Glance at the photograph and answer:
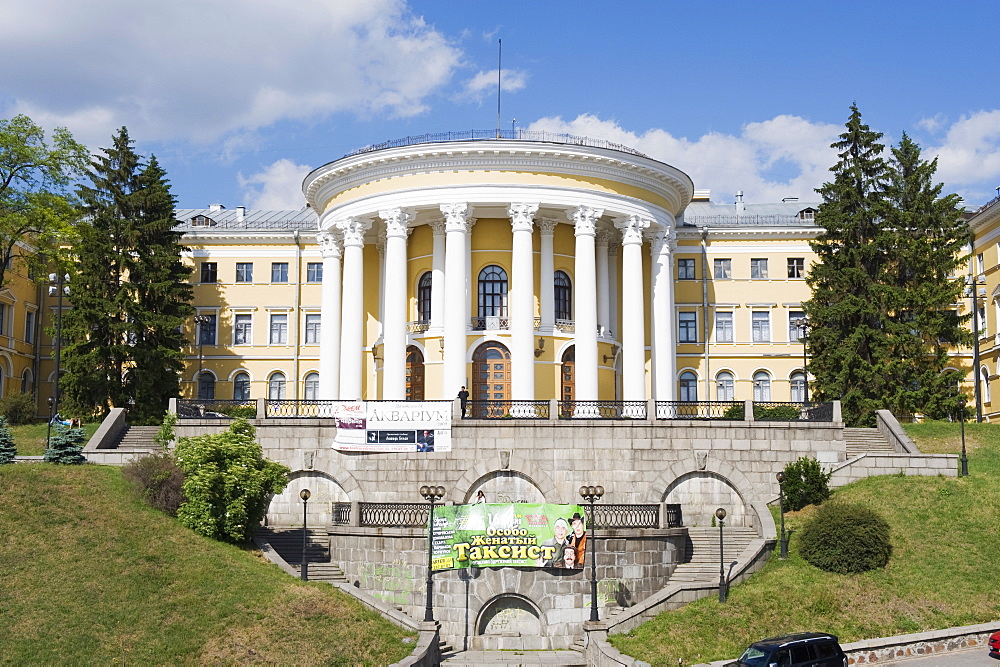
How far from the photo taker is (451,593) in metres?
35.0

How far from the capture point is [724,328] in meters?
65.7

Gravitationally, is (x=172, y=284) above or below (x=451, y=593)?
above

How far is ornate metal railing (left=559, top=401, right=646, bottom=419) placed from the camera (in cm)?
4409

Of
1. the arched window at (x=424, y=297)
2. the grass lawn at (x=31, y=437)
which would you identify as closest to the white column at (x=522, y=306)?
the arched window at (x=424, y=297)

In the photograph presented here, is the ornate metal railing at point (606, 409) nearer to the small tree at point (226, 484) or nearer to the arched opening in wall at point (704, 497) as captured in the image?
the arched opening in wall at point (704, 497)

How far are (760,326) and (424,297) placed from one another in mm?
22368

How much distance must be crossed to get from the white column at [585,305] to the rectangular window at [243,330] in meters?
24.5

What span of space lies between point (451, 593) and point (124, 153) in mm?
35107

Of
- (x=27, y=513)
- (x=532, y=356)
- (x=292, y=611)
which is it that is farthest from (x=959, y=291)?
(x=27, y=513)

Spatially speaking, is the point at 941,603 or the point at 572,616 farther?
the point at 572,616

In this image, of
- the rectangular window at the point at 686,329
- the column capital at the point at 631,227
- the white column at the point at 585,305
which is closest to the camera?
the white column at the point at 585,305

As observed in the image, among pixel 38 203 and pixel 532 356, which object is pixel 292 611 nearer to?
pixel 532 356

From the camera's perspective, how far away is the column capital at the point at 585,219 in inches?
2007

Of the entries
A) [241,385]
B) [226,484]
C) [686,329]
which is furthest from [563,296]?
[226,484]
